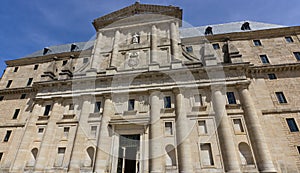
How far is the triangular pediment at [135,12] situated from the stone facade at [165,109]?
1.48ft

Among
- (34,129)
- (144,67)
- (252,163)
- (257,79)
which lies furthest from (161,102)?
(34,129)

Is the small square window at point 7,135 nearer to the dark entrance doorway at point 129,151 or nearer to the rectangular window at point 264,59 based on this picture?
the dark entrance doorway at point 129,151

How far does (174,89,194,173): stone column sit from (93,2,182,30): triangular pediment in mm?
13481

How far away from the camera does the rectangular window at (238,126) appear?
1741 cm

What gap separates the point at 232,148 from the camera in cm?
1595

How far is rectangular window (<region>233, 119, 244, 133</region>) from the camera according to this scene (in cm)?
1741

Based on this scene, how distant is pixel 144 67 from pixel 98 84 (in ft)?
19.6

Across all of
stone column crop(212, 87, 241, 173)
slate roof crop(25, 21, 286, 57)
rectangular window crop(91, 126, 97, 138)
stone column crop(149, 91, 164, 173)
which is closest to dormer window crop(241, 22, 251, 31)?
slate roof crop(25, 21, 286, 57)

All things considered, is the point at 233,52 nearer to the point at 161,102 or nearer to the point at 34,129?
the point at 161,102

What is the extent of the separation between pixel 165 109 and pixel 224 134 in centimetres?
615

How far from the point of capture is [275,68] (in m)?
20.9

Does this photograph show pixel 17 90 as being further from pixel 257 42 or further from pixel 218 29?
pixel 257 42

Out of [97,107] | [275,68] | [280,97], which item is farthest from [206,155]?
[275,68]

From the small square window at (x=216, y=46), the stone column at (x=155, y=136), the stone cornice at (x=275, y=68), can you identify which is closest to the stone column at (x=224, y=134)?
the stone column at (x=155, y=136)
